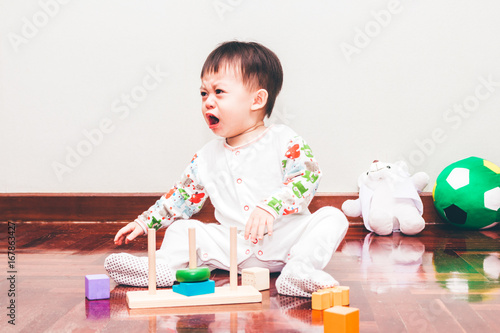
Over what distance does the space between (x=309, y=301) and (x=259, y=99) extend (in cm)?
49

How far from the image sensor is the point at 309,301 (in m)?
1.02

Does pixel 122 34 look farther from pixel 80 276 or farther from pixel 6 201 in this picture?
pixel 80 276

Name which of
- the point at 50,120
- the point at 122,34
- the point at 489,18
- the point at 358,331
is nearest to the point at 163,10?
the point at 122,34

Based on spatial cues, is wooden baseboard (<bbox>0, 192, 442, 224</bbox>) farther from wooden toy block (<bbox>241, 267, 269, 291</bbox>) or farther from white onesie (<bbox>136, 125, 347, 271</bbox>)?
wooden toy block (<bbox>241, 267, 269, 291</bbox>)

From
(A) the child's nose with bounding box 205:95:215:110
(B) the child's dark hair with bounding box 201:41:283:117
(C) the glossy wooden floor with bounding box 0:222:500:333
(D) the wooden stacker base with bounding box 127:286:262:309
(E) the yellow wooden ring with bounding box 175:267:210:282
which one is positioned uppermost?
(B) the child's dark hair with bounding box 201:41:283:117

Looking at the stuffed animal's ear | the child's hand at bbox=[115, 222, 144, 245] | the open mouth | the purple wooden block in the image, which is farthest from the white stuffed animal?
the purple wooden block

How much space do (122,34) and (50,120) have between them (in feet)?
Answer: 1.35

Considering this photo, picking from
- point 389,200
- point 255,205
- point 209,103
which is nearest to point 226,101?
point 209,103

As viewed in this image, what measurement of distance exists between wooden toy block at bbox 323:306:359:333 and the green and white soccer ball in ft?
3.81

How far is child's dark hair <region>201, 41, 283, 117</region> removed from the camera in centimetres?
129

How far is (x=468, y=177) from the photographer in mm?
Answer: 1856

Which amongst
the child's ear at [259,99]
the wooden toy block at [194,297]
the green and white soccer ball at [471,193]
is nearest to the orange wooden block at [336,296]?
the wooden toy block at [194,297]

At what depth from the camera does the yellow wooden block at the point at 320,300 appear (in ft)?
3.12

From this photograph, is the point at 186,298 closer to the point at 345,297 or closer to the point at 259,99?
the point at 345,297
